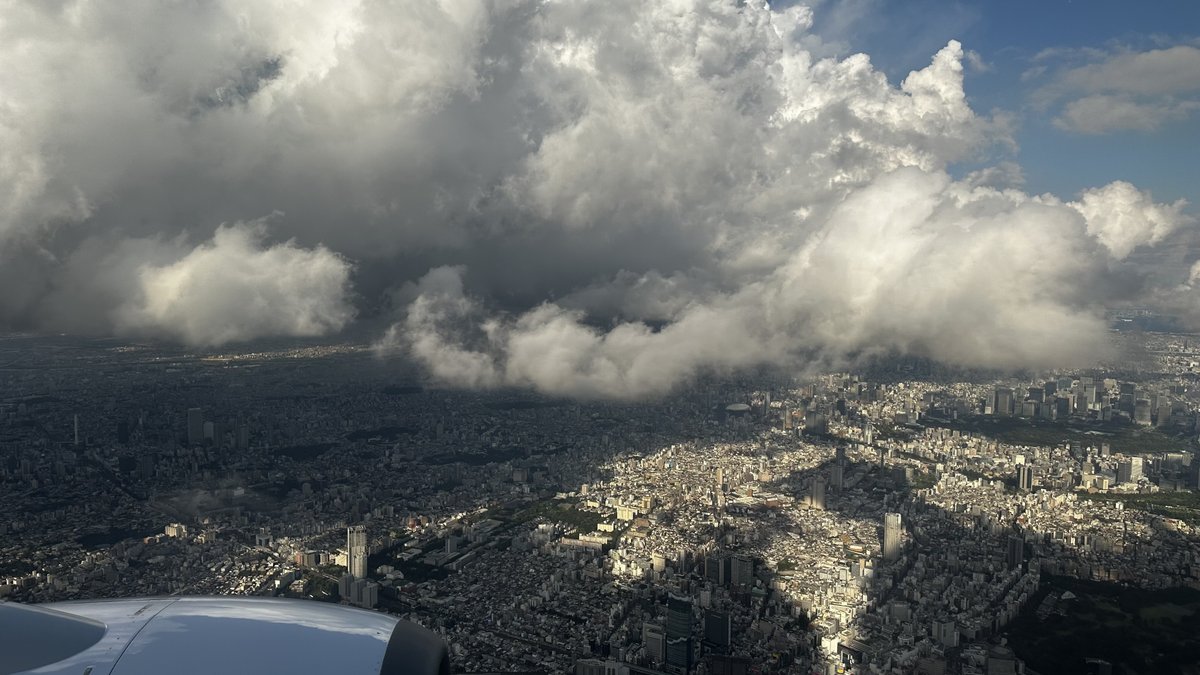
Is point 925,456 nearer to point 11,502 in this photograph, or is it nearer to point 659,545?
point 659,545

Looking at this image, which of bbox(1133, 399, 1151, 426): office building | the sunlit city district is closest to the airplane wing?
the sunlit city district

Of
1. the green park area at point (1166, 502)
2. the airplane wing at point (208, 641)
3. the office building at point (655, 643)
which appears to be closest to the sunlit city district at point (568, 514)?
the office building at point (655, 643)

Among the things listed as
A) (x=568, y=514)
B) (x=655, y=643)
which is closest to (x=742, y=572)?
(x=655, y=643)

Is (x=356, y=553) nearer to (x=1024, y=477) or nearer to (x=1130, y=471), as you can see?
(x=1024, y=477)

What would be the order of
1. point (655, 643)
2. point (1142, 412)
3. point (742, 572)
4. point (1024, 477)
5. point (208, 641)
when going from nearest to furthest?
point (208, 641)
point (655, 643)
point (742, 572)
point (1024, 477)
point (1142, 412)

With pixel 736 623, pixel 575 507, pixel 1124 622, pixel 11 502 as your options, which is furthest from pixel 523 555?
pixel 1124 622

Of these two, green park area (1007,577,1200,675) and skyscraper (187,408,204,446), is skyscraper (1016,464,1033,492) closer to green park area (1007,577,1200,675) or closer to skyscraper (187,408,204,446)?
green park area (1007,577,1200,675)
